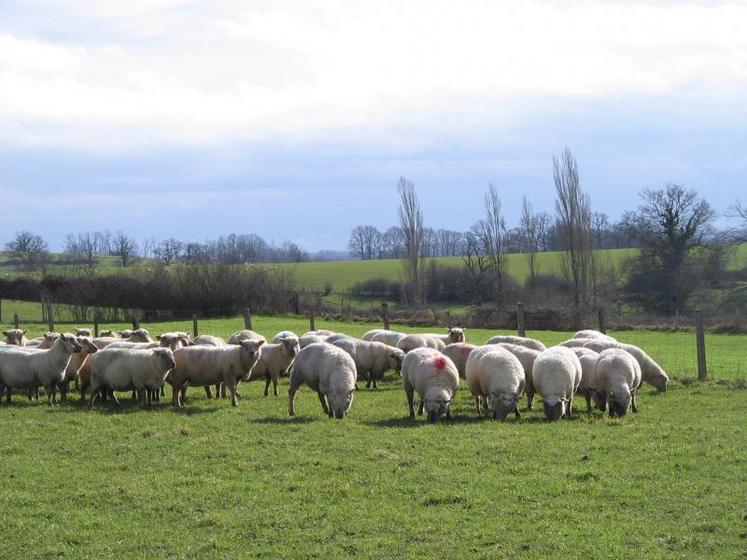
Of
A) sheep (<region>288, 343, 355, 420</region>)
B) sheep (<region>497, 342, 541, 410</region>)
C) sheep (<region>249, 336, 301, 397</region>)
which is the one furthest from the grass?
sheep (<region>249, 336, 301, 397</region>)

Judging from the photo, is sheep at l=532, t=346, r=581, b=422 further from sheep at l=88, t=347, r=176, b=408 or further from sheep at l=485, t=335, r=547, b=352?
sheep at l=88, t=347, r=176, b=408

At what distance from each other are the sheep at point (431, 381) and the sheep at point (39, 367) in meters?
7.59

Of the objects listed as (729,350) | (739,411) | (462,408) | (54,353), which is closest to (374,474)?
(462,408)

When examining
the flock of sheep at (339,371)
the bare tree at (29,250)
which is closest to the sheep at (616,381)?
the flock of sheep at (339,371)

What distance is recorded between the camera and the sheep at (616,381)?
1680 centimetres

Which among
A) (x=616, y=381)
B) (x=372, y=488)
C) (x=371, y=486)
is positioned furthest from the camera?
(x=616, y=381)

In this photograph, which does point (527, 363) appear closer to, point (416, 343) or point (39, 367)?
point (416, 343)

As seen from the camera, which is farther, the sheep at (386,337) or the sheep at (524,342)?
the sheep at (386,337)

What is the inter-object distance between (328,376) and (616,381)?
566cm

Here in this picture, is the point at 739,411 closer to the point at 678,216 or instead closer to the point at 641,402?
the point at 641,402

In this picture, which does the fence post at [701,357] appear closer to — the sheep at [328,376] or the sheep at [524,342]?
the sheep at [524,342]

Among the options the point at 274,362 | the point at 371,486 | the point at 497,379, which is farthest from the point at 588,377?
the point at 371,486

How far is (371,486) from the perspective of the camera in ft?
36.1

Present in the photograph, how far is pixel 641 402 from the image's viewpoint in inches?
746
